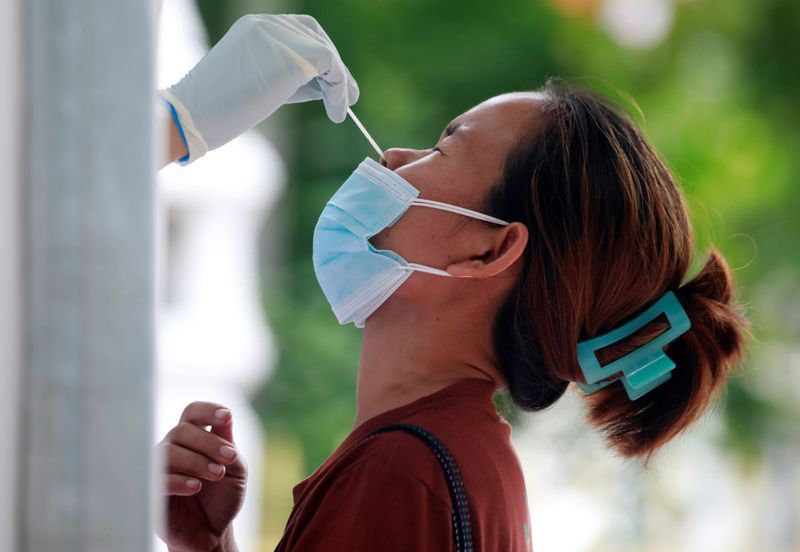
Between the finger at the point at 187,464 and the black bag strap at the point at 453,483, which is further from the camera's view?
the finger at the point at 187,464

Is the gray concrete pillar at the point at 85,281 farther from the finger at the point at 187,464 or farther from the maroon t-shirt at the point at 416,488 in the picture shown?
Answer: the finger at the point at 187,464

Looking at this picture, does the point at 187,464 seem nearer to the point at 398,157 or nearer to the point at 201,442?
the point at 201,442

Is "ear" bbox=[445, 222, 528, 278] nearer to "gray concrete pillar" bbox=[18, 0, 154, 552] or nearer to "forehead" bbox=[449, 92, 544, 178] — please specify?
"forehead" bbox=[449, 92, 544, 178]

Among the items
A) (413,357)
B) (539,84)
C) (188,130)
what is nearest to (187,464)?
(413,357)

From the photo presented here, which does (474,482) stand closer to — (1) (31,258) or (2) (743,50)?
(1) (31,258)

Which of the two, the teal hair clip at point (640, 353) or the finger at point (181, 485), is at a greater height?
the teal hair clip at point (640, 353)

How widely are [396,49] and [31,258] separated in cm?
905

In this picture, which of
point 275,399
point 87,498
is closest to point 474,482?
point 87,498

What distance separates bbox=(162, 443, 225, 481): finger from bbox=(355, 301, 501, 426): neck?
0.69 feet

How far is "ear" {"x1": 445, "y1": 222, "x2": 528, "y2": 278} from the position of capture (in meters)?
1.49

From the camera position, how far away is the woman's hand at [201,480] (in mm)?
1477

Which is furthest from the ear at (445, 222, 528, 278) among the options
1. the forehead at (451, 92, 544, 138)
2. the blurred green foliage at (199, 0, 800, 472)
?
the blurred green foliage at (199, 0, 800, 472)

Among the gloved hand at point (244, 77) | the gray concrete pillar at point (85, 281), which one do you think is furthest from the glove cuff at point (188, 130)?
the gray concrete pillar at point (85, 281)

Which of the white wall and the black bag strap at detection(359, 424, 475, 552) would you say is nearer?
the white wall
